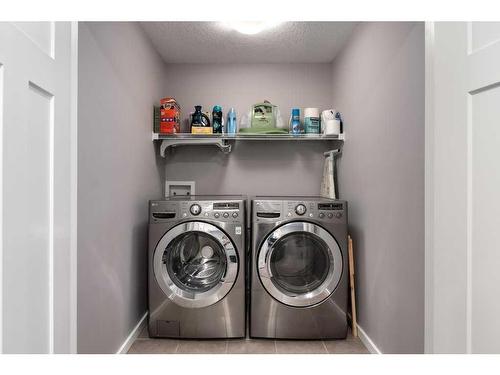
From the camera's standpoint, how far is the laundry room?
59.4 inches

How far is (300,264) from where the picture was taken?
7.20 ft

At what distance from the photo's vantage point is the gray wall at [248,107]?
2.88 metres

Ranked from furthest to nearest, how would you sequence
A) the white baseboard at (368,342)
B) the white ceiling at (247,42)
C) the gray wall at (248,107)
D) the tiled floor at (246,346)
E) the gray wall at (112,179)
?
the gray wall at (248,107) → the white ceiling at (247,42) → the tiled floor at (246,346) → the white baseboard at (368,342) → the gray wall at (112,179)

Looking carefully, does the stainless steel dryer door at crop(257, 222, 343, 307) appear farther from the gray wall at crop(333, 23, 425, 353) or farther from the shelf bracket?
the shelf bracket

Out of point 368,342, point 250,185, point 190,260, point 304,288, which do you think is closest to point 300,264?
point 304,288

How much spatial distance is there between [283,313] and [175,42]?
2.20 meters

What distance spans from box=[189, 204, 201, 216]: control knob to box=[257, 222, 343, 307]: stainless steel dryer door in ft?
1.62

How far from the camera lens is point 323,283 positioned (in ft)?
6.99

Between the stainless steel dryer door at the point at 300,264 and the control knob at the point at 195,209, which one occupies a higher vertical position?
the control knob at the point at 195,209
